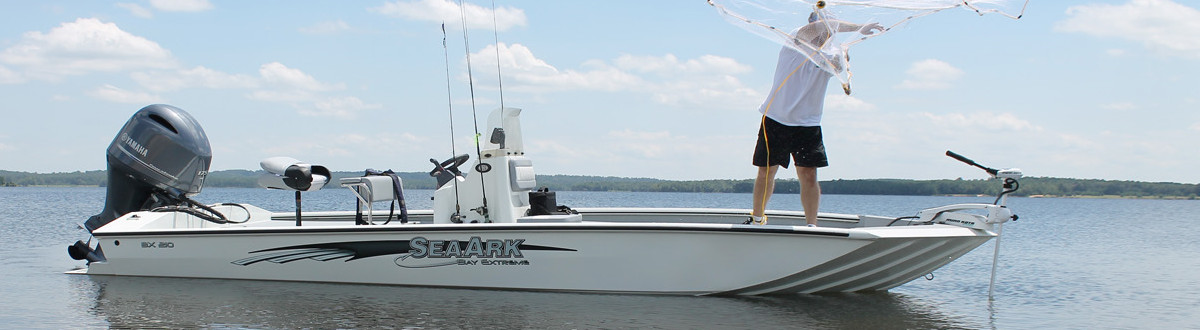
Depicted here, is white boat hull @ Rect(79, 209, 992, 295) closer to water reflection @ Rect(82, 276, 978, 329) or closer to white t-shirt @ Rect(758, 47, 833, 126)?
water reflection @ Rect(82, 276, 978, 329)

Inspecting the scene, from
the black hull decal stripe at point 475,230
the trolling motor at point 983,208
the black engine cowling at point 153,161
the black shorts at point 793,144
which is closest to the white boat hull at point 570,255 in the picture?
the black hull decal stripe at point 475,230

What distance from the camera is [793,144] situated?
20.8 feet

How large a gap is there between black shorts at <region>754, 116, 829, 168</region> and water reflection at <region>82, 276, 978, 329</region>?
95cm

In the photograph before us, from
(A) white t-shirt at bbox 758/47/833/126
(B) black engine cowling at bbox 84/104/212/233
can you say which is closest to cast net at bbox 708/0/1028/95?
(A) white t-shirt at bbox 758/47/833/126

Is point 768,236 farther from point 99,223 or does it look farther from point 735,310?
point 99,223

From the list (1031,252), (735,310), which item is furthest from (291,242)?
(1031,252)

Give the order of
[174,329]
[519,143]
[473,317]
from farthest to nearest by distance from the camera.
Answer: [519,143], [473,317], [174,329]

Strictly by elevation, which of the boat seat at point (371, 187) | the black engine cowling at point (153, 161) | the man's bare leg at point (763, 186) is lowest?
the man's bare leg at point (763, 186)

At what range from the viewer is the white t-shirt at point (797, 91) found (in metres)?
6.22

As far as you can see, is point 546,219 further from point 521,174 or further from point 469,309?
point 469,309

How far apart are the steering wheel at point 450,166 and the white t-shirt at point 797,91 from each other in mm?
2564

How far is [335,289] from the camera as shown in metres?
6.99

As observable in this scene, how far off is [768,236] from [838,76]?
3.63 feet

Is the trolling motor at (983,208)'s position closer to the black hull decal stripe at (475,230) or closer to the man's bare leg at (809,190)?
the man's bare leg at (809,190)
